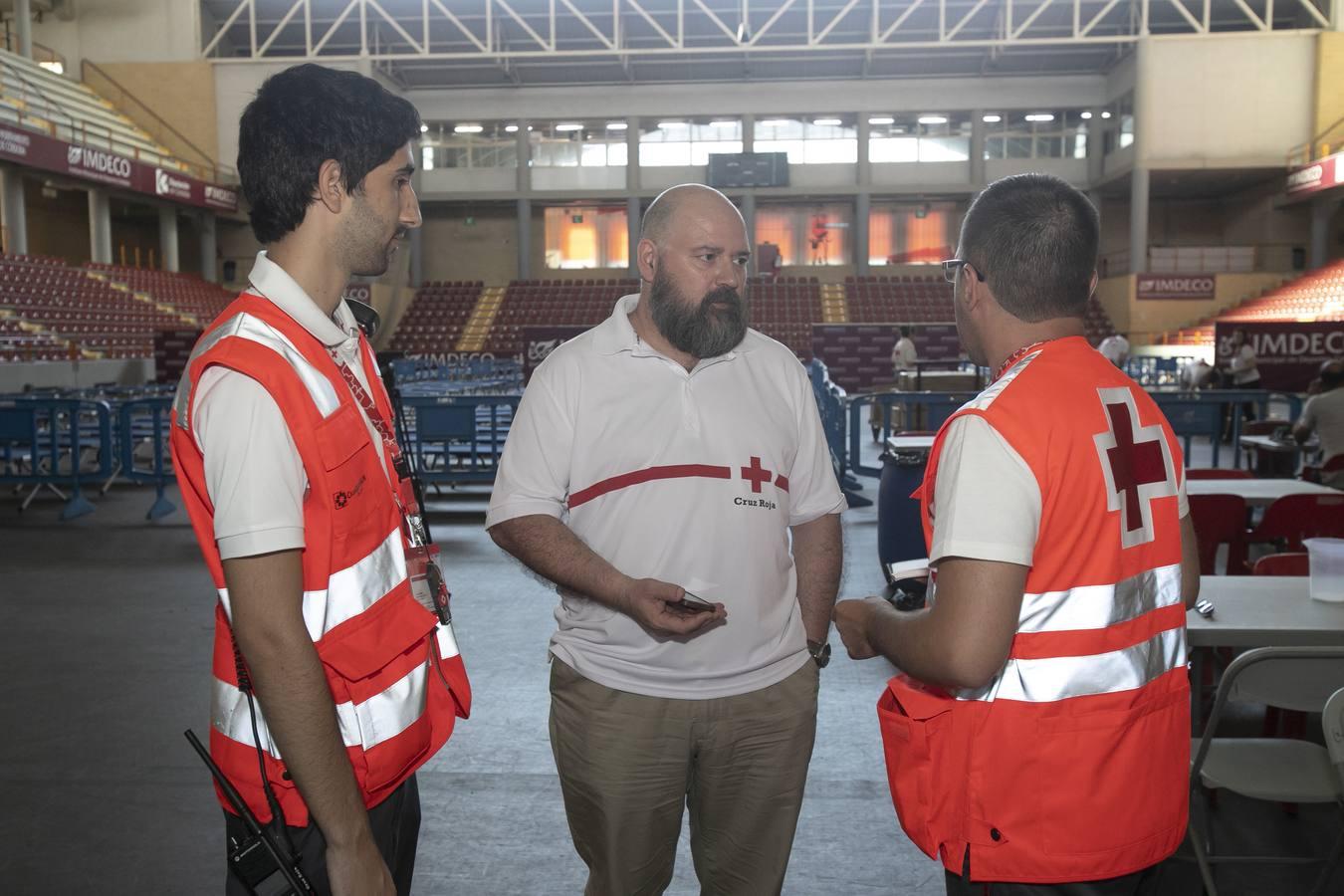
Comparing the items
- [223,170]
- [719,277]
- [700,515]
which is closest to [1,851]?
[700,515]

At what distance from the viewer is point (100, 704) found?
4.71 m

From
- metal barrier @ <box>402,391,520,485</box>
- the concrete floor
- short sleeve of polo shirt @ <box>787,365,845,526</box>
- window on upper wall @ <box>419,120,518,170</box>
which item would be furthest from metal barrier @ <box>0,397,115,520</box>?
window on upper wall @ <box>419,120,518,170</box>

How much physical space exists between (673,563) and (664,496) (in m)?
0.14

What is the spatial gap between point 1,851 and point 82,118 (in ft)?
92.4

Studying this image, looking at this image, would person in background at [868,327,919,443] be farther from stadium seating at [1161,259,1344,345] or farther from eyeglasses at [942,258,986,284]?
eyeglasses at [942,258,986,284]

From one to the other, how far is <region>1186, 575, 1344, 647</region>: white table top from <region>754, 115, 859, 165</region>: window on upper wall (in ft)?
101

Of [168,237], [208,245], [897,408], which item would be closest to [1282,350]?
[897,408]

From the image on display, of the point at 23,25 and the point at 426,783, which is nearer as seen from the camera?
the point at 426,783

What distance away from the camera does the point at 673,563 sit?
2.21 meters

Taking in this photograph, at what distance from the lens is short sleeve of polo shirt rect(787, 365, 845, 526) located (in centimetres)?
242

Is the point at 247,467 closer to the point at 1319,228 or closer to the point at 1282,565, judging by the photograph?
the point at 1282,565

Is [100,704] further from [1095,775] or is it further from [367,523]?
[1095,775]

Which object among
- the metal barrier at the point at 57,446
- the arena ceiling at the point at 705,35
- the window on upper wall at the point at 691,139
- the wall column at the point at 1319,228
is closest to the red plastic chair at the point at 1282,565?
the metal barrier at the point at 57,446

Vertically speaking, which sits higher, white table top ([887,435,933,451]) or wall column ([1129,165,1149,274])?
wall column ([1129,165,1149,274])
